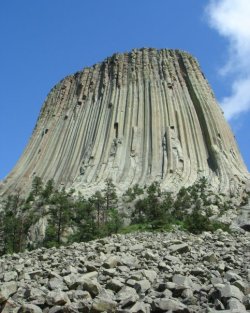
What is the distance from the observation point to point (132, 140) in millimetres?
62156

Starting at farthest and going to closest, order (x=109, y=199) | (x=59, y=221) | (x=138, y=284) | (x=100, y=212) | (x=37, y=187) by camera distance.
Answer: (x=37, y=187) → (x=109, y=199) → (x=100, y=212) → (x=59, y=221) → (x=138, y=284)

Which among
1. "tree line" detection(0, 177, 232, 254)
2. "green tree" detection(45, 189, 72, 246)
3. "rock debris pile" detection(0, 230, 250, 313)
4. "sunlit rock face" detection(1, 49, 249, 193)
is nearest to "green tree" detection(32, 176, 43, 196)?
"tree line" detection(0, 177, 232, 254)

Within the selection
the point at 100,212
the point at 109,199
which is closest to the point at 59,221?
the point at 100,212

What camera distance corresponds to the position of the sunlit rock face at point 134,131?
57.9 meters

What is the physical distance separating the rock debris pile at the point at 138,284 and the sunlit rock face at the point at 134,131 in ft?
135

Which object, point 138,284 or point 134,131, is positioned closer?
point 138,284

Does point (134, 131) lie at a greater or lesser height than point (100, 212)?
greater

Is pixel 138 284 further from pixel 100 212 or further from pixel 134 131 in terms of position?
pixel 134 131

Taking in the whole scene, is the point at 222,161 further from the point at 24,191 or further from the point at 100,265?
the point at 100,265

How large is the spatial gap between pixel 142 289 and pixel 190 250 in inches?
202

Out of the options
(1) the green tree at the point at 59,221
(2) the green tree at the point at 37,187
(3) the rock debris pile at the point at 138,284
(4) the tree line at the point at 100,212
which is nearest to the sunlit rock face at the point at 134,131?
(2) the green tree at the point at 37,187

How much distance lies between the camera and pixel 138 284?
8.79 metres

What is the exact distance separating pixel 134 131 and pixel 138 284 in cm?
5467

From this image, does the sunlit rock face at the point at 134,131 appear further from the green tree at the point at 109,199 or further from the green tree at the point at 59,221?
the green tree at the point at 59,221
